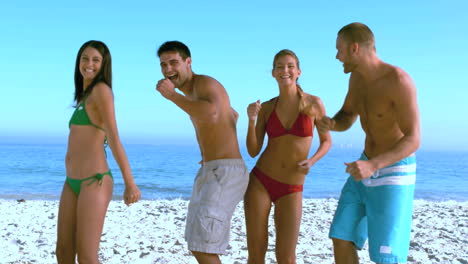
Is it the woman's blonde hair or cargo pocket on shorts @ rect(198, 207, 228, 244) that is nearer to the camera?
cargo pocket on shorts @ rect(198, 207, 228, 244)

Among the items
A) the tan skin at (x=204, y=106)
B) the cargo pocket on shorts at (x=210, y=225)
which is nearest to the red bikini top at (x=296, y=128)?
the tan skin at (x=204, y=106)

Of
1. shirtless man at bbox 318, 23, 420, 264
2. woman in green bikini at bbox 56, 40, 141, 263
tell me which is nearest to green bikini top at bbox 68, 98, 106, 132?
woman in green bikini at bbox 56, 40, 141, 263

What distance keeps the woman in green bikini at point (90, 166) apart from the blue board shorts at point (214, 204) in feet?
1.70

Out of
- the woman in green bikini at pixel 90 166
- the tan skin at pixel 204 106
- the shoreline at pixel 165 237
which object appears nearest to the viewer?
the woman in green bikini at pixel 90 166

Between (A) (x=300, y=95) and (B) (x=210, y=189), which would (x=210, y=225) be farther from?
(A) (x=300, y=95)

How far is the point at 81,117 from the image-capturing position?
348cm

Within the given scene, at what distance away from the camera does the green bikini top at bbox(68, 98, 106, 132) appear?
3.46 metres

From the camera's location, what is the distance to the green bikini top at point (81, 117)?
136 inches

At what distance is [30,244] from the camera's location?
258 inches

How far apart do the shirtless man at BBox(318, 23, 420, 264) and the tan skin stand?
3.27 ft

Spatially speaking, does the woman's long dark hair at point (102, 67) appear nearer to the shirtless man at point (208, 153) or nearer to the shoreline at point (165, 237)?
the shirtless man at point (208, 153)

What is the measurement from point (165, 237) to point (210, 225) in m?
3.71

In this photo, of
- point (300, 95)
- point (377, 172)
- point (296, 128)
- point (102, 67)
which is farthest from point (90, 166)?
point (377, 172)

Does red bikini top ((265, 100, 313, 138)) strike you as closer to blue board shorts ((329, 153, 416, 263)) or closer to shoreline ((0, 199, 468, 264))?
blue board shorts ((329, 153, 416, 263))
